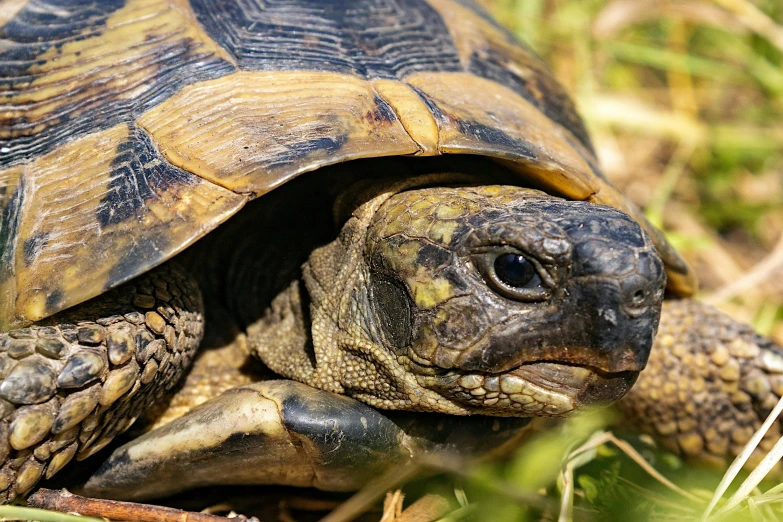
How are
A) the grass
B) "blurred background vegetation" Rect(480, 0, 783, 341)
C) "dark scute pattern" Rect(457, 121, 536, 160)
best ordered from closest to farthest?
1. "dark scute pattern" Rect(457, 121, 536, 160)
2. the grass
3. "blurred background vegetation" Rect(480, 0, 783, 341)

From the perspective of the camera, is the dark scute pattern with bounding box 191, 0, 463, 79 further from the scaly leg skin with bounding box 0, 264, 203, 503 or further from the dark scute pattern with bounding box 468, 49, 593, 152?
the scaly leg skin with bounding box 0, 264, 203, 503

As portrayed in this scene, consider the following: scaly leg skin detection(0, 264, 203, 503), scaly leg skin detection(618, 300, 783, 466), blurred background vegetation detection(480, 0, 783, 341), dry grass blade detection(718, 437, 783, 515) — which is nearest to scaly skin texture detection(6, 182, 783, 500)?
scaly leg skin detection(0, 264, 203, 503)

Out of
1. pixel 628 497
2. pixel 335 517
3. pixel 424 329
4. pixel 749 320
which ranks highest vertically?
pixel 424 329

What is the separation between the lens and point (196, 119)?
2102mm

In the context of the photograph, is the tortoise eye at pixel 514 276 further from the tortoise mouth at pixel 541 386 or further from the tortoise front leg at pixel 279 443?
the tortoise front leg at pixel 279 443

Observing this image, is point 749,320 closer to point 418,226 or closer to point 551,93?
point 551,93

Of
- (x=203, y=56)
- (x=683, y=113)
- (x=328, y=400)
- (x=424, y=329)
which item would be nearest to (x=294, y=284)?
(x=328, y=400)

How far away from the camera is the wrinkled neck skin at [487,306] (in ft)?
5.87

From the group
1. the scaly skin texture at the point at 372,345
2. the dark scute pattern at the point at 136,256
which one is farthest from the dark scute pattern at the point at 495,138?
the dark scute pattern at the point at 136,256

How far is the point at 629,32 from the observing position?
567 cm

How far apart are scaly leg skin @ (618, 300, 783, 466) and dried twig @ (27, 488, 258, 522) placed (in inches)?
60.6

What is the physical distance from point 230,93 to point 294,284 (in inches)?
23.0

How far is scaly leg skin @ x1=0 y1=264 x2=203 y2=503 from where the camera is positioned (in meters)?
1.81

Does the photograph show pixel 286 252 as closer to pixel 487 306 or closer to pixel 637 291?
pixel 487 306
